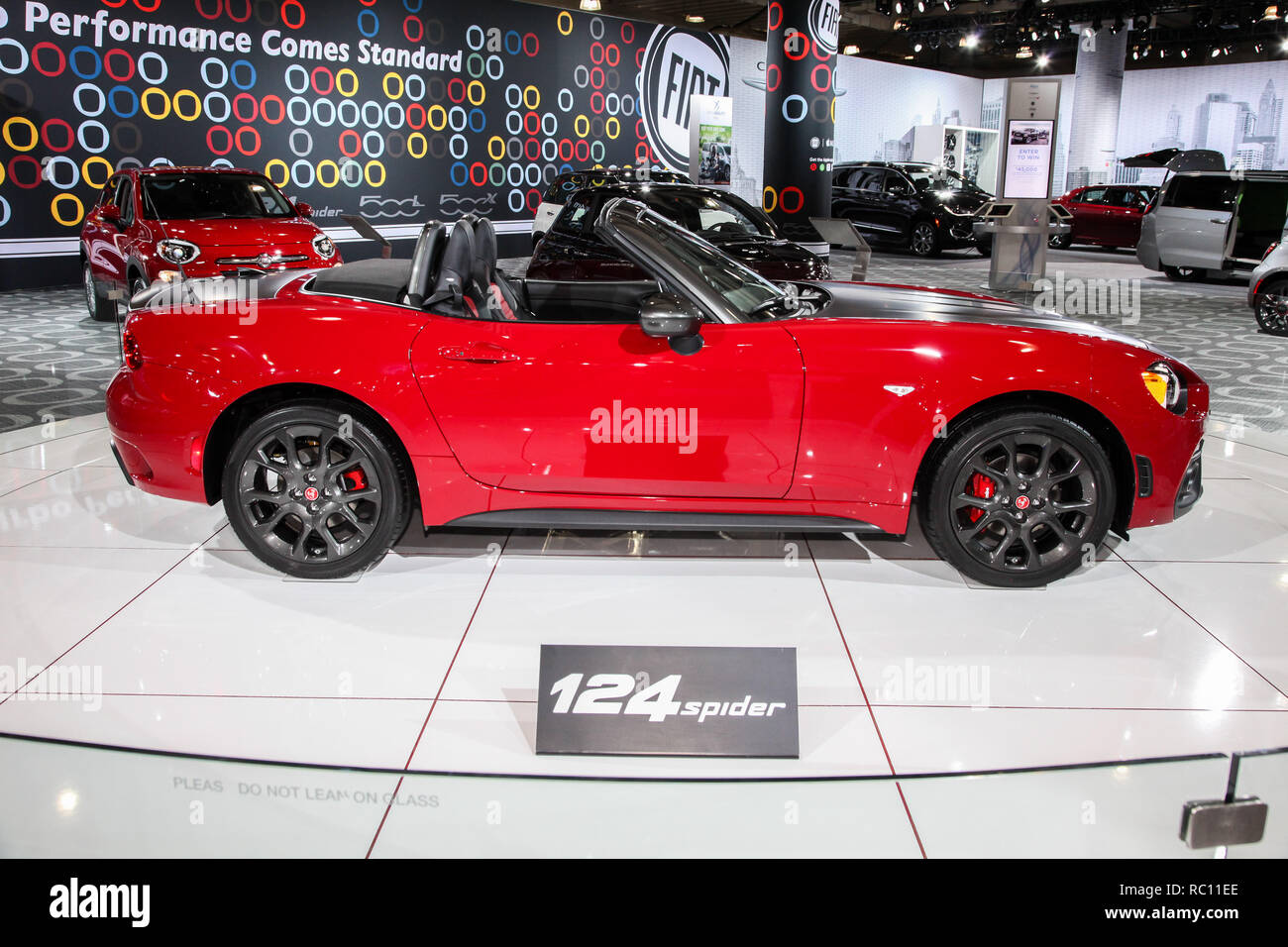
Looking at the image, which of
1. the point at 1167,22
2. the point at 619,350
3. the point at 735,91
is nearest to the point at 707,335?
the point at 619,350

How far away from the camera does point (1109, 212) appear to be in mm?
17219

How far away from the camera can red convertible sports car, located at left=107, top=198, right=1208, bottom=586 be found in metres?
3.03

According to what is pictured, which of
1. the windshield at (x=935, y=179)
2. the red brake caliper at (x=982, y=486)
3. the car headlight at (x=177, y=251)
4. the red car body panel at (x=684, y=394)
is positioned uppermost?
the windshield at (x=935, y=179)

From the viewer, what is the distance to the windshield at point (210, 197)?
27.3 feet

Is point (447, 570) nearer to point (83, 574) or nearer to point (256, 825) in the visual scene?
point (83, 574)

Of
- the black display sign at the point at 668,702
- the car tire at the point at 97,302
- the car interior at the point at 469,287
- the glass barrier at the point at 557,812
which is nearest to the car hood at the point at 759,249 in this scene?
the car interior at the point at 469,287

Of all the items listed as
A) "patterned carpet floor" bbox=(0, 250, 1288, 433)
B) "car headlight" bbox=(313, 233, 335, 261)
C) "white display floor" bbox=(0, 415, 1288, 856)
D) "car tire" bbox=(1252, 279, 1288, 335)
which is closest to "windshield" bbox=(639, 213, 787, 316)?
"white display floor" bbox=(0, 415, 1288, 856)

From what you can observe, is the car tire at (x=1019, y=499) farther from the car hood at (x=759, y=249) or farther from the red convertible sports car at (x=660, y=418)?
the car hood at (x=759, y=249)

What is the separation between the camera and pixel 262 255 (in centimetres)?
808

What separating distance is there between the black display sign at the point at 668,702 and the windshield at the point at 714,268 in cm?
140

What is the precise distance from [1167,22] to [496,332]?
80.4ft

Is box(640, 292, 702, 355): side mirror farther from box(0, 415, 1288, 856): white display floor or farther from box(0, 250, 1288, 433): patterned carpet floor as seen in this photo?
box(0, 250, 1288, 433): patterned carpet floor

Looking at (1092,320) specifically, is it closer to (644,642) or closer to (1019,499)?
(1019,499)

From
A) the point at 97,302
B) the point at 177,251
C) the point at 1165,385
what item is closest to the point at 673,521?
the point at 1165,385
